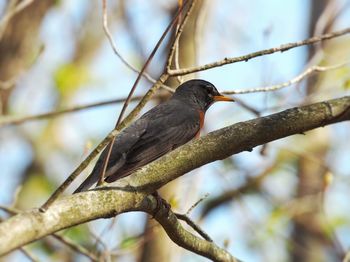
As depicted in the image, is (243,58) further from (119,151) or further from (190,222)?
(119,151)

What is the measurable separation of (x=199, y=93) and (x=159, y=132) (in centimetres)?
149

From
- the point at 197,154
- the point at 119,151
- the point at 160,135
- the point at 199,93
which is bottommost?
the point at 197,154

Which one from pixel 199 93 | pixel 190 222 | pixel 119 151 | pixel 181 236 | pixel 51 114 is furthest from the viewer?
pixel 199 93

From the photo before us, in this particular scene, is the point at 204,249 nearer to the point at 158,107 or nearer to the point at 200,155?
the point at 200,155

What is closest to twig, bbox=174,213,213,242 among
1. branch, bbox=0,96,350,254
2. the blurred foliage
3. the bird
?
branch, bbox=0,96,350,254

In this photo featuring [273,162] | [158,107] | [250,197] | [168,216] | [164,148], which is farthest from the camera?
[250,197]

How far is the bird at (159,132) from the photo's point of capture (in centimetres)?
548

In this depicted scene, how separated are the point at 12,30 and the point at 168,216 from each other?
18.3 ft

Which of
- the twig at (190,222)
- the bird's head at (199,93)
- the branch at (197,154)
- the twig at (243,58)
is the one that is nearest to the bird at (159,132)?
the bird's head at (199,93)

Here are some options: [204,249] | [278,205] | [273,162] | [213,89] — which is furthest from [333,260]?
[204,249]

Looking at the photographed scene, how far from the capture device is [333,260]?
13.2 m

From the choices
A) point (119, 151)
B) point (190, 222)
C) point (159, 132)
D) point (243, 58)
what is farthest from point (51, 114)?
point (243, 58)

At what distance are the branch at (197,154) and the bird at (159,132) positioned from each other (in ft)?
3.65

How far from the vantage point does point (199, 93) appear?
7.57m
